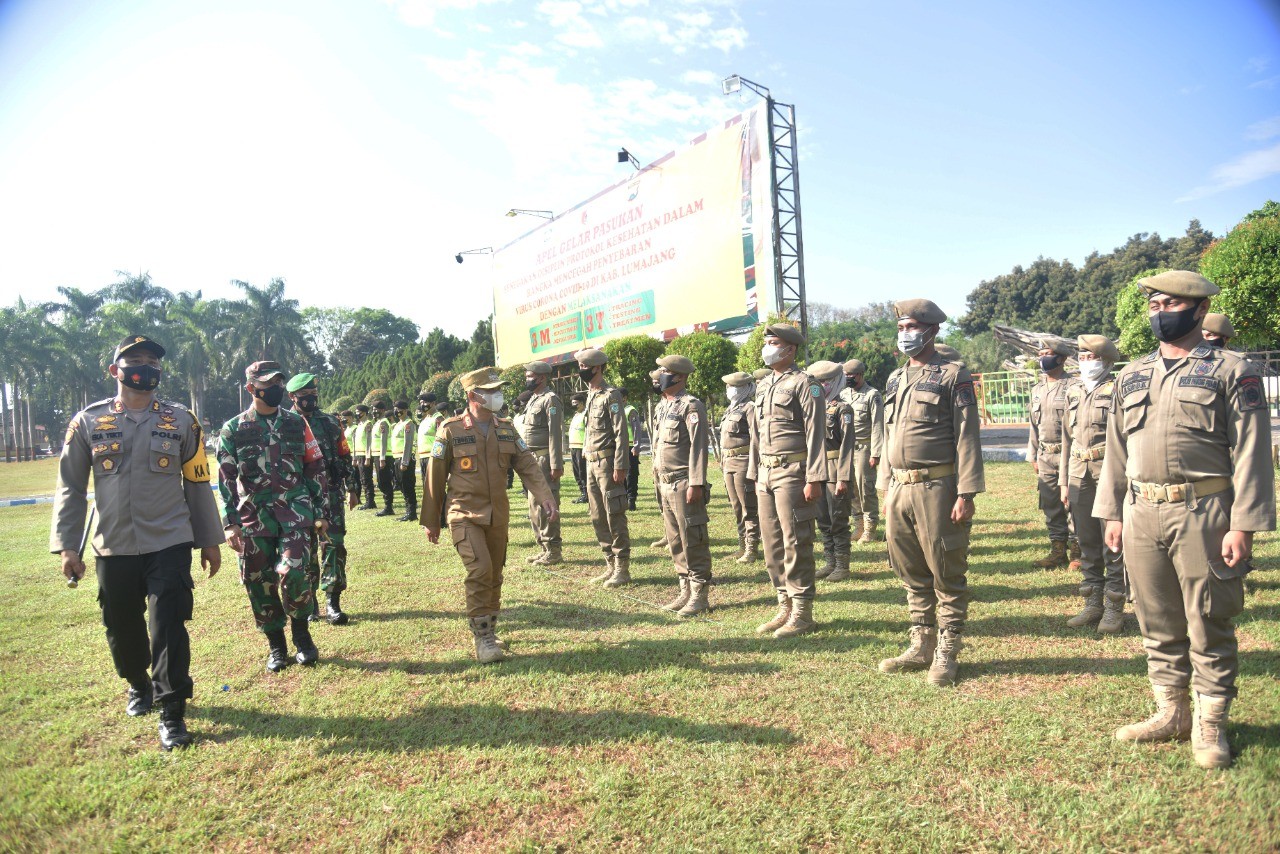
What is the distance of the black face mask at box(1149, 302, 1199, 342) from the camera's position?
3.26 m

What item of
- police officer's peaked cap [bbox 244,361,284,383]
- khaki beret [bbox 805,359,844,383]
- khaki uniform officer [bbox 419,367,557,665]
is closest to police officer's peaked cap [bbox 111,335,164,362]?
police officer's peaked cap [bbox 244,361,284,383]

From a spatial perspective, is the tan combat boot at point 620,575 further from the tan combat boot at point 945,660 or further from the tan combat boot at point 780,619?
the tan combat boot at point 945,660

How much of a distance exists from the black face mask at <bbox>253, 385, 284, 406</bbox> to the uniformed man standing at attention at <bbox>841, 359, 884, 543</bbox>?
6032mm

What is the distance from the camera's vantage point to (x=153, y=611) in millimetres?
3859

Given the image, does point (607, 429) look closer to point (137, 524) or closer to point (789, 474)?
point (789, 474)

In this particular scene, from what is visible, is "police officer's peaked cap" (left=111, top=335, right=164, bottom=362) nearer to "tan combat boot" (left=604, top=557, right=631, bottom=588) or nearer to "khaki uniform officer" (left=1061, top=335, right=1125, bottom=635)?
"tan combat boot" (left=604, top=557, right=631, bottom=588)

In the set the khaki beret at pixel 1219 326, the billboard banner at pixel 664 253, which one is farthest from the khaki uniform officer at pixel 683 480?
the billboard banner at pixel 664 253

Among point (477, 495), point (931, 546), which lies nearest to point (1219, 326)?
point (931, 546)

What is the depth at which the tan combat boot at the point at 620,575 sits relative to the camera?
7.00 metres

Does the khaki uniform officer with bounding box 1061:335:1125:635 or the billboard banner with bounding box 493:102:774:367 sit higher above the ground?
the billboard banner with bounding box 493:102:774:367

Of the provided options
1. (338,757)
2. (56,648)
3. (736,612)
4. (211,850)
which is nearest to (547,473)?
(736,612)

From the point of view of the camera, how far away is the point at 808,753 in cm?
338

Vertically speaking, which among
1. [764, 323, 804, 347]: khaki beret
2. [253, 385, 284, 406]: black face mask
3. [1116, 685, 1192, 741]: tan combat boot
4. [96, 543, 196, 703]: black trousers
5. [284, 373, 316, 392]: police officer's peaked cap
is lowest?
[1116, 685, 1192, 741]: tan combat boot

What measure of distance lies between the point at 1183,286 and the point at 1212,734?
1958 mm
